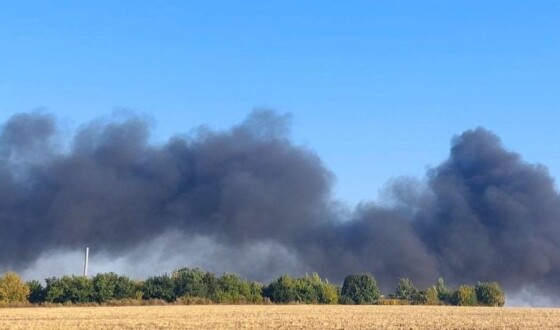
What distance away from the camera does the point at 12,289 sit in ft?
340

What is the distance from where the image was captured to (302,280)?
120875mm

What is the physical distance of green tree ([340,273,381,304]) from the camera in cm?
12812

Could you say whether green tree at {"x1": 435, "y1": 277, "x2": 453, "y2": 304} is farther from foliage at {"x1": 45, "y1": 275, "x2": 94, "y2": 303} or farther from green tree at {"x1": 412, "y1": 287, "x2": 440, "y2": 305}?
foliage at {"x1": 45, "y1": 275, "x2": 94, "y2": 303}

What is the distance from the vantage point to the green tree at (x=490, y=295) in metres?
136

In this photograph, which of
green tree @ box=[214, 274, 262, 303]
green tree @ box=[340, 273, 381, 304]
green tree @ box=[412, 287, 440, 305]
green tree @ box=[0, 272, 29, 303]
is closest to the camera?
green tree @ box=[0, 272, 29, 303]

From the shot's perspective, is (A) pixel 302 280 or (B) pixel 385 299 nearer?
(A) pixel 302 280

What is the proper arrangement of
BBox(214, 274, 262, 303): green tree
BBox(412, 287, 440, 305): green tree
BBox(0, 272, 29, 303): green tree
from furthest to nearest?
BBox(412, 287, 440, 305): green tree, BBox(214, 274, 262, 303): green tree, BBox(0, 272, 29, 303): green tree

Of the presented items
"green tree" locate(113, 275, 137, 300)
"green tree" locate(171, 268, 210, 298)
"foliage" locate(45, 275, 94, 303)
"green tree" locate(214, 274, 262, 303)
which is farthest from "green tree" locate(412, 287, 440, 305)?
"foliage" locate(45, 275, 94, 303)

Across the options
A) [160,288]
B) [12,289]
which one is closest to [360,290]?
[160,288]

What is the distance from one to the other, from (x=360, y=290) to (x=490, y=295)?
24.3 m

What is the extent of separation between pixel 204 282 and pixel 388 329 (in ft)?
222

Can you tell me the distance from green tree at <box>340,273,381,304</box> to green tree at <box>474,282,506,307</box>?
19.4 meters

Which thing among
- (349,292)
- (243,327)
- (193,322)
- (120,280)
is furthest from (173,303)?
(243,327)

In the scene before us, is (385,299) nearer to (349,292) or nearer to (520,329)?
(349,292)
